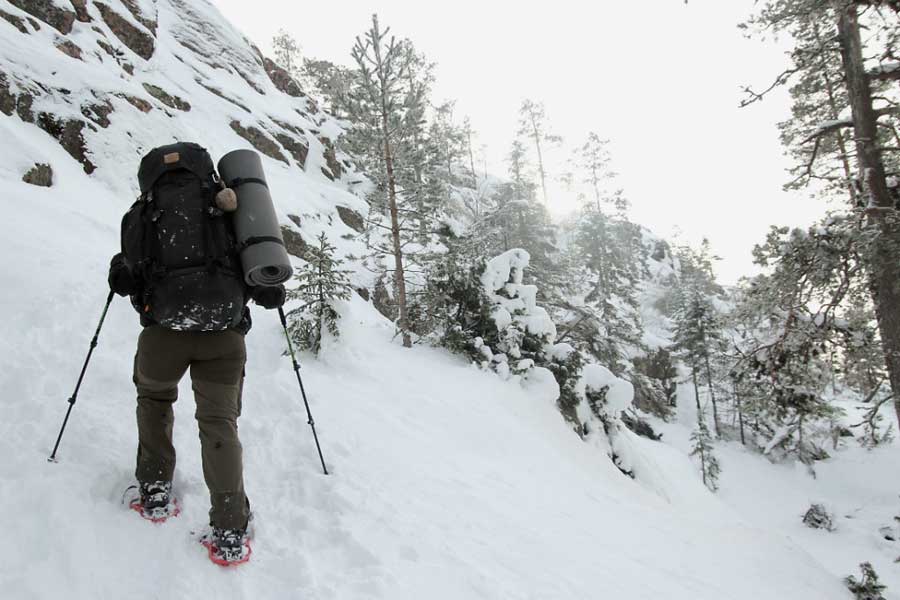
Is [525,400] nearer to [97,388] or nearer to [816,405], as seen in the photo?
[816,405]

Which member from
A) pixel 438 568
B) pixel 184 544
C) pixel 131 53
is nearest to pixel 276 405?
pixel 184 544

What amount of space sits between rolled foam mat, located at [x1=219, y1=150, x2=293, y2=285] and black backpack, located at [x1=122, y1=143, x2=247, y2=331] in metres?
0.11

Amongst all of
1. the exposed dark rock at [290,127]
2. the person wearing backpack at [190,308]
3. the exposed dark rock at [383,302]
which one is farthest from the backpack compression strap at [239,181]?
the exposed dark rock at [290,127]

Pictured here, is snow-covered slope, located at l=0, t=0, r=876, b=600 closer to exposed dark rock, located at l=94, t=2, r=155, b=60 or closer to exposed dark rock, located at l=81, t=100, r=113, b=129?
exposed dark rock, located at l=81, t=100, r=113, b=129

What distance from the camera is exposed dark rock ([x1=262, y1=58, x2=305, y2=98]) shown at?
109 ft

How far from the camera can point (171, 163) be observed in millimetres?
2785

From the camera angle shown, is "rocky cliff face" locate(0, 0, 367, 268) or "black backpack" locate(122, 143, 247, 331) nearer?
"black backpack" locate(122, 143, 247, 331)

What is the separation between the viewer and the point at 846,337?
23.0 ft

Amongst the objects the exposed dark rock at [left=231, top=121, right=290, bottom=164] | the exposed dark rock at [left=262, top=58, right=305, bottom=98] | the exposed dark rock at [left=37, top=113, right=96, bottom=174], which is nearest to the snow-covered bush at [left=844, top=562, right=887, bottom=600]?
the exposed dark rock at [left=37, top=113, right=96, bottom=174]

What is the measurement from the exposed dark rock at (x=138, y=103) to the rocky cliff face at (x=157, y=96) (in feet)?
0.14

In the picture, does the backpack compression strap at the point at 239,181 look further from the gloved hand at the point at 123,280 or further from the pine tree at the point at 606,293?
the pine tree at the point at 606,293

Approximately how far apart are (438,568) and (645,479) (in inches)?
380

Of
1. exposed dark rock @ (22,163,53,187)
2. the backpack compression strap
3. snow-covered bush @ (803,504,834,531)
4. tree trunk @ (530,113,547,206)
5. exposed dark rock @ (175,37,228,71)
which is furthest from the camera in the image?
tree trunk @ (530,113,547,206)

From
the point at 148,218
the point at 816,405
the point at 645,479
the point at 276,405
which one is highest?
the point at 148,218
